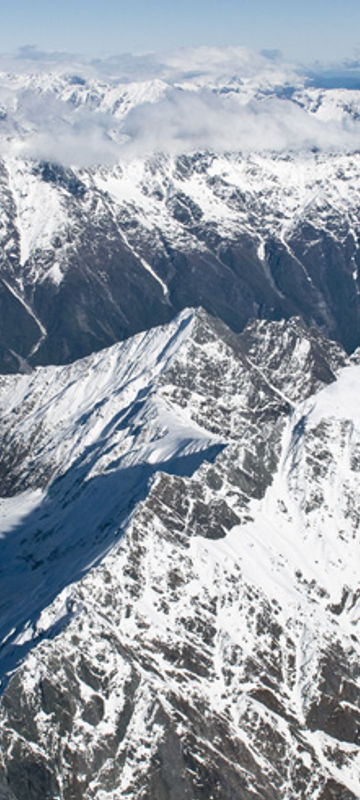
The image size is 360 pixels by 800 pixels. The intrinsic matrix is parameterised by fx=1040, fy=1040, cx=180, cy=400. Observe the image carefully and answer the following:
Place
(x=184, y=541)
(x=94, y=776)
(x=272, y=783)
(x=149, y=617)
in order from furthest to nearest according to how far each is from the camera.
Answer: (x=184, y=541) → (x=149, y=617) → (x=272, y=783) → (x=94, y=776)

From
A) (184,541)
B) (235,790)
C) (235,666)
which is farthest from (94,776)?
(184,541)

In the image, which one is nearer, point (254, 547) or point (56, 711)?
point (56, 711)

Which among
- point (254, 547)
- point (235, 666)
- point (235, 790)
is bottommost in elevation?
point (235, 790)

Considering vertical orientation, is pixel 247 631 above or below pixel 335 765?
→ above

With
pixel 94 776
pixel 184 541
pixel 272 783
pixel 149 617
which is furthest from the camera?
pixel 184 541

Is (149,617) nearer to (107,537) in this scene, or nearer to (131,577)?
(131,577)

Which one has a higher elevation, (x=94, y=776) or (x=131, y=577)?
(x=131, y=577)

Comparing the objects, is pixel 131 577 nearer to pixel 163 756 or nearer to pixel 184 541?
pixel 184 541

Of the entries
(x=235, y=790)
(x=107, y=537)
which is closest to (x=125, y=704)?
(x=235, y=790)

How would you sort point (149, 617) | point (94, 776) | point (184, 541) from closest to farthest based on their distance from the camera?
point (94, 776), point (149, 617), point (184, 541)
